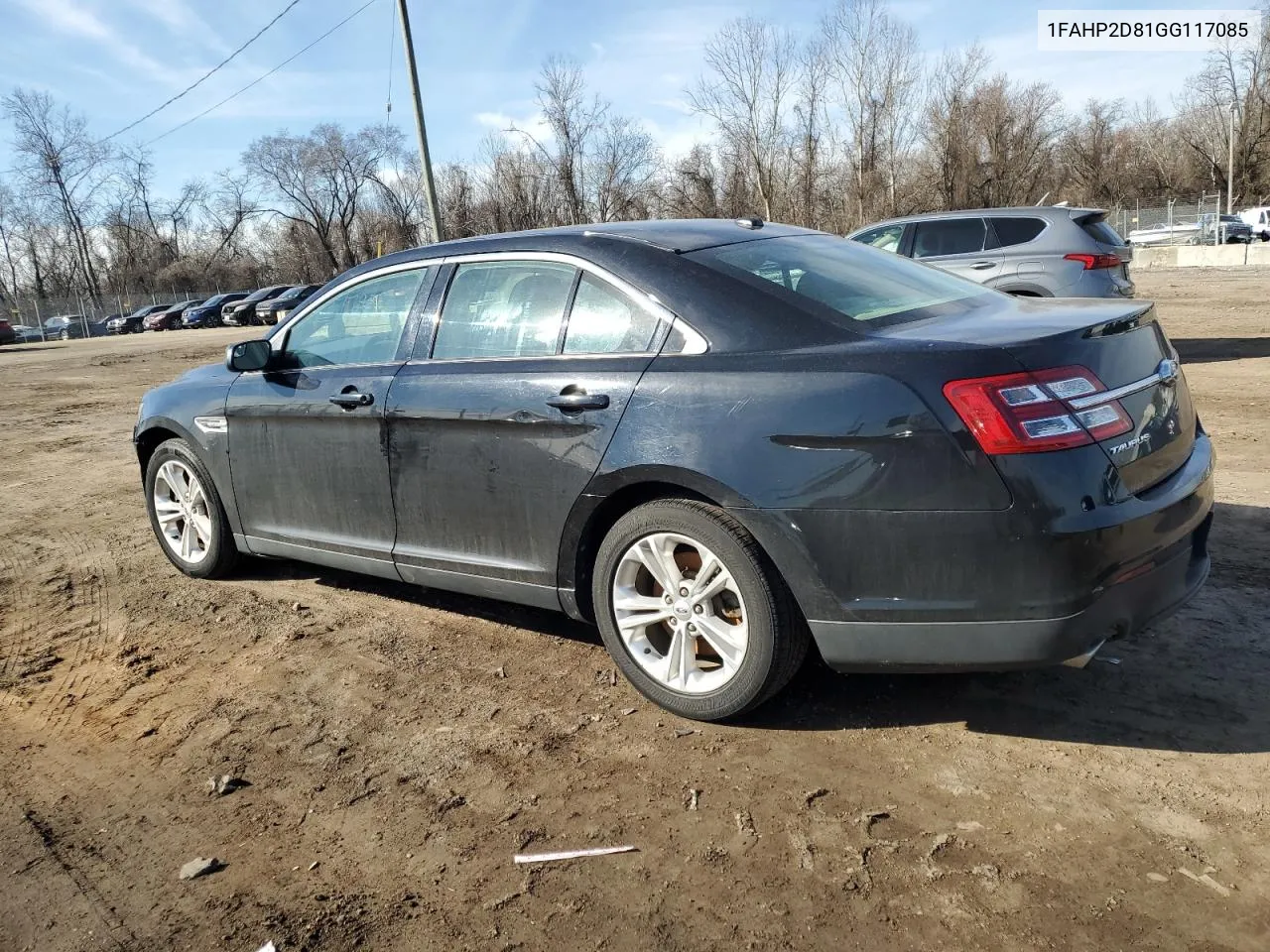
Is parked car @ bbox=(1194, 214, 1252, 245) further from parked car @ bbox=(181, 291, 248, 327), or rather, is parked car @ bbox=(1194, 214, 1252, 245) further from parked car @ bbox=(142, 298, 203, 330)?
parked car @ bbox=(142, 298, 203, 330)

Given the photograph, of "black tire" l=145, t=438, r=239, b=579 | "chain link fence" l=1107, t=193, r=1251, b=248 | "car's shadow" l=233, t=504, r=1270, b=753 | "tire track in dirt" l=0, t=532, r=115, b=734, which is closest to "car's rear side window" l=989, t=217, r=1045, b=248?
"car's shadow" l=233, t=504, r=1270, b=753

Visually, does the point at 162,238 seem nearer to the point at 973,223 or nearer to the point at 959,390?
the point at 973,223

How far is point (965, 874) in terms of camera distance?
92.5 inches

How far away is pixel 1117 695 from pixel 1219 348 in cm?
1006

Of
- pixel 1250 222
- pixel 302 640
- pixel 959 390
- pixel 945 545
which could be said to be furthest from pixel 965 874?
pixel 1250 222

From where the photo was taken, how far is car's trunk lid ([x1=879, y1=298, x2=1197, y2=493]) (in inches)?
105

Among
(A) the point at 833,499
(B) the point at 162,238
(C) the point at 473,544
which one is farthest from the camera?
(B) the point at 162,238

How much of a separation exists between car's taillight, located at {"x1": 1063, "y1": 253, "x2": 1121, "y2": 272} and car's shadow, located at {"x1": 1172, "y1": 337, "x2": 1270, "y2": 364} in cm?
163

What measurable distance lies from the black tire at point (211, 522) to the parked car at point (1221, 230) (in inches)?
1668

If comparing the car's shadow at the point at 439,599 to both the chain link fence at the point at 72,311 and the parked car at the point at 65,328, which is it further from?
the parked car at the point at 65,328

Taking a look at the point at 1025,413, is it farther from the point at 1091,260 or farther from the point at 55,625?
the point at 1091,260

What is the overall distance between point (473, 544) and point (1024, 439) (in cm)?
207

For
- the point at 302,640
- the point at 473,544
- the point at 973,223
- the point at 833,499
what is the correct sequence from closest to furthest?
the point at 833,499 < the point at 473,544 < the point at 302,640 < the point at 973,223

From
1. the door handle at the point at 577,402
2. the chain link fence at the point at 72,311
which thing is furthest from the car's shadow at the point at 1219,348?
the chain link fence at the point at 72,311
